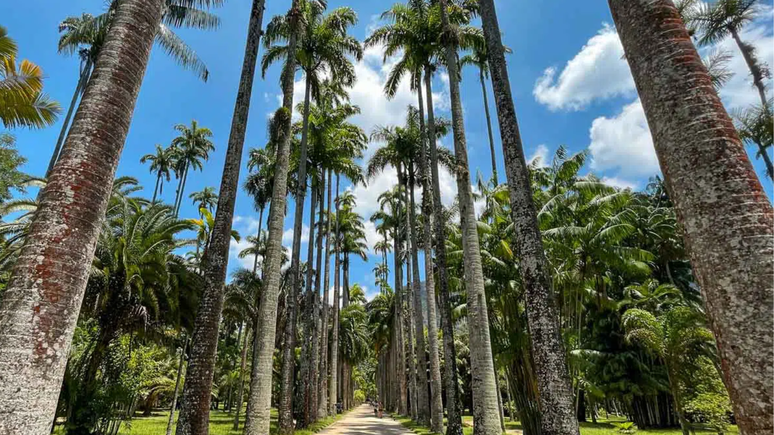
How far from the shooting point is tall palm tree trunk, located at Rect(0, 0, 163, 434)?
3.11m

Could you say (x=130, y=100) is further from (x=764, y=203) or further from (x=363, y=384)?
(x=363, y=384)

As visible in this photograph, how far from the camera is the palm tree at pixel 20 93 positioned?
9.89 m

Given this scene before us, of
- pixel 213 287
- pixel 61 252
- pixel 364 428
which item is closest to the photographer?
pixel 61 252

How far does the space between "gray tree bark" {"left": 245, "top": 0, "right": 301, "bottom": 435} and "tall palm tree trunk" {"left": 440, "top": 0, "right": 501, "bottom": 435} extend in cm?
543

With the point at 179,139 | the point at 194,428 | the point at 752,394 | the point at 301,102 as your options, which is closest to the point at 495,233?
the point at 301,102

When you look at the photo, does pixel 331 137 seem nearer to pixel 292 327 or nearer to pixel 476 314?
pixel 292 327

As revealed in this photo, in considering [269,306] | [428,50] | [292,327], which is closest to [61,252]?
[269,306]

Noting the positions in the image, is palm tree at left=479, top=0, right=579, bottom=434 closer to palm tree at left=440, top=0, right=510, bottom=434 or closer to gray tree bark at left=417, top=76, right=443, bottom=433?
palm tree at left=440, top=0, right=510, bottom=434

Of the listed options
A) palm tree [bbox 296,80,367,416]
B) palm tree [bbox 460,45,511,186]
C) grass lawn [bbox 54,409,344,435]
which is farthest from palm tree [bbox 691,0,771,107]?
grass lawn [bbox 54,409,344,435]

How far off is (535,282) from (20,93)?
44.0ft

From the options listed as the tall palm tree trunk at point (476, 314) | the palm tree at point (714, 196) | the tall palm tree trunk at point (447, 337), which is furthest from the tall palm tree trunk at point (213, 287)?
the tall palm tree trunk at point (447, 337)

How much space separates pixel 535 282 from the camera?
643 centimetres

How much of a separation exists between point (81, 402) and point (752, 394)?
13956mm

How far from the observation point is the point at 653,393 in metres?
23.0
